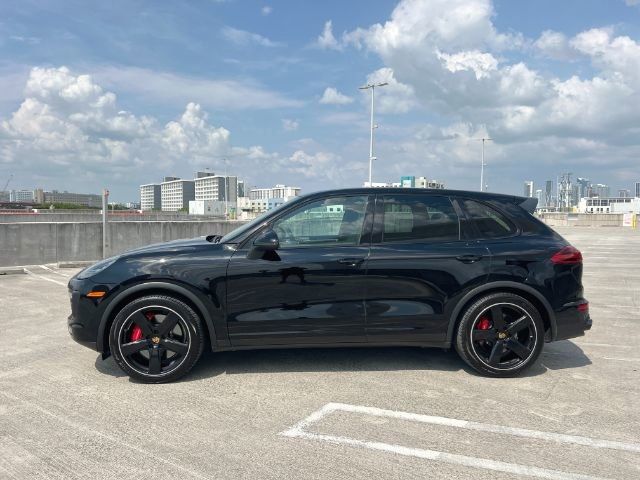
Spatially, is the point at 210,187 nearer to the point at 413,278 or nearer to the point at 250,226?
the point at 250,226

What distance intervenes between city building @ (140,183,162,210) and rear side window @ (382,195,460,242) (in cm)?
14467

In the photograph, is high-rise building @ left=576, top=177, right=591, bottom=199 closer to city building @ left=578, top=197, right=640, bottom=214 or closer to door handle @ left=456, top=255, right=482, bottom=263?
city building @ left=578, top=197, right=640, bottom=214

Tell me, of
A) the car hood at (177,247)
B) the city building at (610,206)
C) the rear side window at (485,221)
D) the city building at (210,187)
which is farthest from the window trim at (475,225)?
the city building at (210,187)

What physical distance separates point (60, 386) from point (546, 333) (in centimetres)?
427

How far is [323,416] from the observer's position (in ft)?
11.8

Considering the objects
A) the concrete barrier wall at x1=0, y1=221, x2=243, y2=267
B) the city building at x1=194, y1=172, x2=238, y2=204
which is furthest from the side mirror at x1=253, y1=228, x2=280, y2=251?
the city building at x1=194, y1=172, x2=238, y2=204

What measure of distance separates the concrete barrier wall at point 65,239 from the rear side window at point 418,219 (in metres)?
10.3

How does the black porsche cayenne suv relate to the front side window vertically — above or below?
below

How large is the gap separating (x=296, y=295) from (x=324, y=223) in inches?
27.6

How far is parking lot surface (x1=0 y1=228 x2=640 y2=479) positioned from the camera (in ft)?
9.63

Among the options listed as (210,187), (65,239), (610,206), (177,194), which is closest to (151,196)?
(177,194)

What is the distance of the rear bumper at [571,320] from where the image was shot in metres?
4.43

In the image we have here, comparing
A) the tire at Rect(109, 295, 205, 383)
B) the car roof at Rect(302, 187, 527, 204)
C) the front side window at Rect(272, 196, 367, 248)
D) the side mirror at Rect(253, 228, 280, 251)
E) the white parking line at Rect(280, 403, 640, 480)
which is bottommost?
the white parking line at Rect(280, 403, 640, 480)

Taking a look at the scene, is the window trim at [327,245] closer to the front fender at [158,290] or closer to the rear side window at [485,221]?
the front fender at [158,290]
